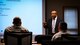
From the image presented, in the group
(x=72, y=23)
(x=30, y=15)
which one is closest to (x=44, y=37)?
(x=30, y=15)

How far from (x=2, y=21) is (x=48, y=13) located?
1.54 meters

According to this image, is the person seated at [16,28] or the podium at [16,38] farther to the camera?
the person seated at [16,28]

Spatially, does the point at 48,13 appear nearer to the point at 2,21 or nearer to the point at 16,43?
the point at 2,21

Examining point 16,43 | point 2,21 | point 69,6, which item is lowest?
point 16,43

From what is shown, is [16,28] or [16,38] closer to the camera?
[16,38]

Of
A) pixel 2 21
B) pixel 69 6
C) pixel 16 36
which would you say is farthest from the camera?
pixel 69 6

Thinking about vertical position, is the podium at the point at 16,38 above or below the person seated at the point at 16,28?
below

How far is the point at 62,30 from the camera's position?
3930mm

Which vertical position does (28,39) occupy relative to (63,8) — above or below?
below

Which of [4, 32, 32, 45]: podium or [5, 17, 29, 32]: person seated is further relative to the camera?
[5, 17, 29, 32]: person seated

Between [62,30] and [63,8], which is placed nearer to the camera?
[62,30]

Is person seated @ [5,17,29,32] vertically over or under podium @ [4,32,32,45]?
over

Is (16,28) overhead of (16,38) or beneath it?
overhead

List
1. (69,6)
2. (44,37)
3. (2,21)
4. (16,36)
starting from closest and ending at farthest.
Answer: (16,36), (44,37), (2,21), (69,6)
